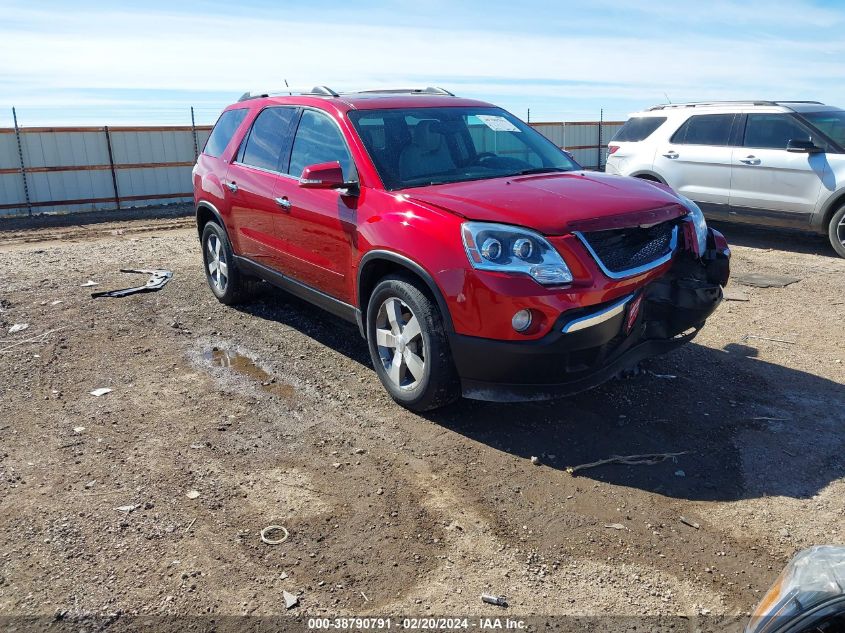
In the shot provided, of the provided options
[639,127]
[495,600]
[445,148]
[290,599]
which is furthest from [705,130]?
[290,599]

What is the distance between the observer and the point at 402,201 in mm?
4305

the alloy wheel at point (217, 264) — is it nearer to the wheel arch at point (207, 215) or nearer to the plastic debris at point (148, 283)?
the wheel arch at point (207, 215)

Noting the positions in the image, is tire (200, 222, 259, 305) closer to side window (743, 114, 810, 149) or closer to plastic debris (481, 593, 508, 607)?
plastic debris (481, 593, 508, 607)

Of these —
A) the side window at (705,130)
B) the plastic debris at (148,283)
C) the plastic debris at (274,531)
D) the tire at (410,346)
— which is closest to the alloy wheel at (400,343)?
the tire at (410,346)

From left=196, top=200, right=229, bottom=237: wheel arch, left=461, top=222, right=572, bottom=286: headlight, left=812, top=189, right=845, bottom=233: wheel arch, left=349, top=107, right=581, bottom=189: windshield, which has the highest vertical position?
left=349, top=107, right=581, bottom=189: windshield

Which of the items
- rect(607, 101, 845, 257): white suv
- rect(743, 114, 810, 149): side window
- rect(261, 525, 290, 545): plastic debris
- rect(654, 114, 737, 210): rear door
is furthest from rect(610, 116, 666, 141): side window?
rect(261, 525, 290, 545): plastic debris

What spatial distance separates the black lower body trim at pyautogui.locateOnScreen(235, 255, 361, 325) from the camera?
494 centimetres

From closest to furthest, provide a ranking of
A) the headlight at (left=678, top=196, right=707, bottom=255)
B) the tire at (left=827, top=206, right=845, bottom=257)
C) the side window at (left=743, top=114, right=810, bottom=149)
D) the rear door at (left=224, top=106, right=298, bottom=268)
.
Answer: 1. the headlight at (left=678, top=196, right=707, bottom=255)
2. the rear door at (left=224, top=106, right=298, bottom=268)
3. the tire at (left=827, top=206, right=845, bottom=257)
4. the side window at (left=743, top=114, right=810, bottom=149)

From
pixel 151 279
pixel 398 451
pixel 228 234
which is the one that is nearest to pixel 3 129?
pixel 151 279

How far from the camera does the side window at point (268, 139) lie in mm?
5658

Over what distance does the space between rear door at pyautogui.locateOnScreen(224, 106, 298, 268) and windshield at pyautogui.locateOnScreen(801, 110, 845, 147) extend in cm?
684

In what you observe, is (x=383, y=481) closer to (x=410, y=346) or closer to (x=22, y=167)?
(x=410, y=346)

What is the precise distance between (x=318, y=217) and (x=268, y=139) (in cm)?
126

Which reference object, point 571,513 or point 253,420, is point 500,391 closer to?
point 571,513
